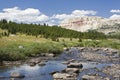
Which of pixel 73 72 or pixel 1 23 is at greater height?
pixel 1 23

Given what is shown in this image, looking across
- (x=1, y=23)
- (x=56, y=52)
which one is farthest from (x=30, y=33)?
(x=56, y=52)

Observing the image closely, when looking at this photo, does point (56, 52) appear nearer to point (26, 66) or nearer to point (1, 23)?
point (26, 66)

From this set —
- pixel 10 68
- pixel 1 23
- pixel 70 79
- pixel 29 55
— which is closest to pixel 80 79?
pixel 70 79

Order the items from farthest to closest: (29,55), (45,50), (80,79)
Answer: (45,50)
(29,55)
(80,79)

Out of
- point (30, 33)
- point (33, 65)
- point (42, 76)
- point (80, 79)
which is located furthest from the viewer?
point (30, 33)

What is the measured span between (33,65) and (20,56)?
26.6 feet

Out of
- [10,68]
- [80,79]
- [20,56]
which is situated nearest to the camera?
[80,79]

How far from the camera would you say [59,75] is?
44.9 m

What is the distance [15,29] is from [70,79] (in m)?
140

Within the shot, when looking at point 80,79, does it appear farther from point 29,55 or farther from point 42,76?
point 29,55

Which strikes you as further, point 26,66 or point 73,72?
point 26,66

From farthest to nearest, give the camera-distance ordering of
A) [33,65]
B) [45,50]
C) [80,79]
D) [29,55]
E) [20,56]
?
[45,50] < [29,55] < [20,56] < [33,65] < [80,79]

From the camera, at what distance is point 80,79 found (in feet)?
143

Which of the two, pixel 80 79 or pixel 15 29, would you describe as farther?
pixel 15 29
